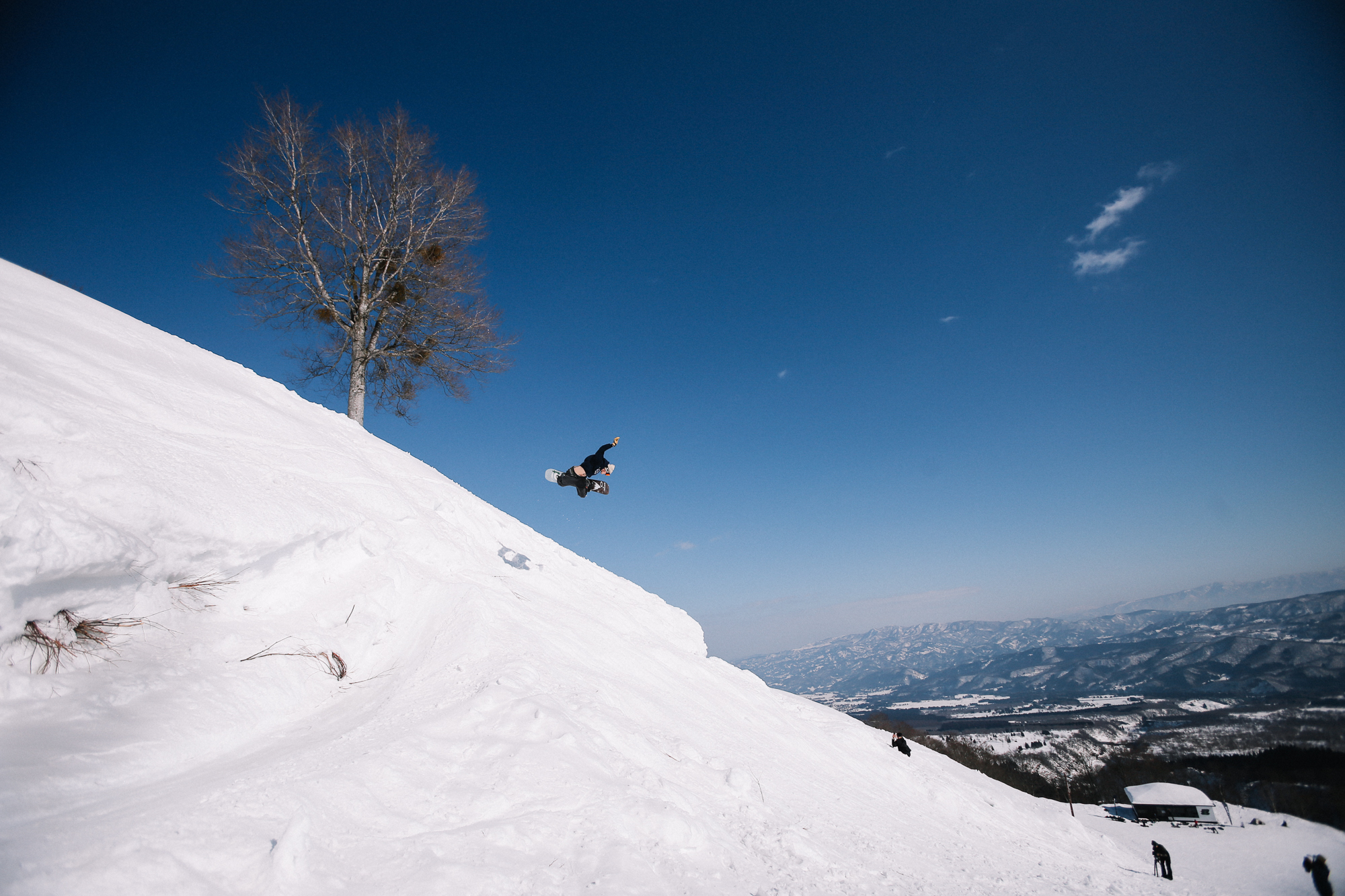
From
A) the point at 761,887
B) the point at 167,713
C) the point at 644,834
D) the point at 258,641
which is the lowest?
the point at 761,887

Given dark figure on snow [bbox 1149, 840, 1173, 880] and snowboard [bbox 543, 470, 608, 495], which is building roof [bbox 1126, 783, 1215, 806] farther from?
snowboard [bbox 543, 470, 608, 495]

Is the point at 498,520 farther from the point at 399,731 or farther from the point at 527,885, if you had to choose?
the point at 527,885

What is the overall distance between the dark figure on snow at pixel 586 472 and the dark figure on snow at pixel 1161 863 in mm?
14664

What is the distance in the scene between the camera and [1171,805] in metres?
36.7

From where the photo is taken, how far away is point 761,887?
408 centimetres

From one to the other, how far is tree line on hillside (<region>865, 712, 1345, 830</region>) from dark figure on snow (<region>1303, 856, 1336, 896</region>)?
1053cm

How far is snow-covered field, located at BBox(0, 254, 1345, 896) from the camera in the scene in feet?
10.6

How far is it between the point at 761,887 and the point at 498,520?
27.8 feet

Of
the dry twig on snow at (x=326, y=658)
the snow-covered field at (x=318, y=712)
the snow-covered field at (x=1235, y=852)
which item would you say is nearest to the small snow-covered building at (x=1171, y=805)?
the snow-covered field at (x=1235, y=852)

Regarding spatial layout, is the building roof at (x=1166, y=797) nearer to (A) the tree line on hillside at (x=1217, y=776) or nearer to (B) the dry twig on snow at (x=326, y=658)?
(A) the tree line on hillside at (x=1217, y=776)

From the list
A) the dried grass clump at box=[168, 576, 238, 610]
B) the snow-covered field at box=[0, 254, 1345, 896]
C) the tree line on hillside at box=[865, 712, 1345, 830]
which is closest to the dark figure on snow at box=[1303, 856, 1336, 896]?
the tree line on hillside at box=[865, 712, 1345, 830]

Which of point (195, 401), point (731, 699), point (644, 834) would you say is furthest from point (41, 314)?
point (731, 699)

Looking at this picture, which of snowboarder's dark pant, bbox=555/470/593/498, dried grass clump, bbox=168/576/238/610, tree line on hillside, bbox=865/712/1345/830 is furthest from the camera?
tree line on hillside, bbox=865/712/1345/830

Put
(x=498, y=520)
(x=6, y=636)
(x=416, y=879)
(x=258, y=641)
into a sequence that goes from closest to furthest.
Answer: (x=416, y=879) < (x=6, y=636) < (x=258, y=641) < (x=498, y=520)
